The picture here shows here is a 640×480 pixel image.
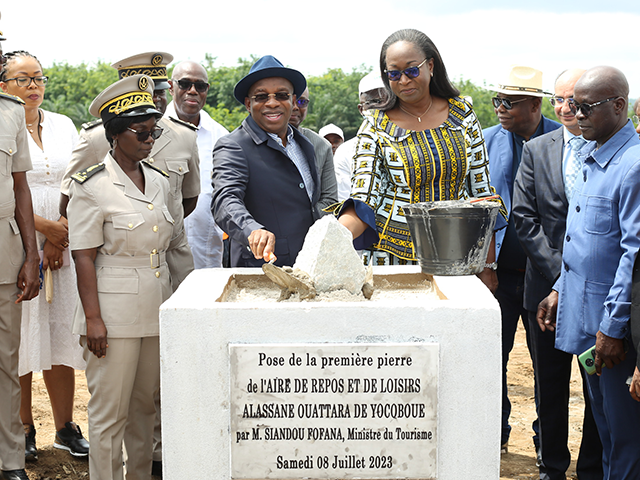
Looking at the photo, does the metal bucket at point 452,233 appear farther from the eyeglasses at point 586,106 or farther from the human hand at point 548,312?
the human hand at point 548,312

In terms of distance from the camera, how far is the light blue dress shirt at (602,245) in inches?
109

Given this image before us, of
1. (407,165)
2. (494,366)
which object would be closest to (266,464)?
(494,366)

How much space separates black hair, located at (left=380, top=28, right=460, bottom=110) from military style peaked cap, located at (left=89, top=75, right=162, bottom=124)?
1.06 m

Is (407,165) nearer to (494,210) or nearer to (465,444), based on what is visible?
(494,210)

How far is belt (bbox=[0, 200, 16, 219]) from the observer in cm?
341

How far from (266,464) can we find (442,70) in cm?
189

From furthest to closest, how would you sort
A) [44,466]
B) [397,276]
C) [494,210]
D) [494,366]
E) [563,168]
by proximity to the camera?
[44,466]
[563,168]
[397,276]
[494,210]
[494,366]

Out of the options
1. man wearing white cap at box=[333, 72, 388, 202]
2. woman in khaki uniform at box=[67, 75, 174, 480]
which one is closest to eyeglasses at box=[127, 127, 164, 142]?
woman in khaki uniform at box=[67, 75, 174, 480]

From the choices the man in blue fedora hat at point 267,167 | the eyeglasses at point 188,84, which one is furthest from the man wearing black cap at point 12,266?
the eyeglasses at point 188,84

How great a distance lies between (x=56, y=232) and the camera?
3855 millimetres

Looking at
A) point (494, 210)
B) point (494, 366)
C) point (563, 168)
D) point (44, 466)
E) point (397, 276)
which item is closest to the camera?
point (494, 366)

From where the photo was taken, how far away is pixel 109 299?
10.1ft

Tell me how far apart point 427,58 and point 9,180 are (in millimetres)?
2112

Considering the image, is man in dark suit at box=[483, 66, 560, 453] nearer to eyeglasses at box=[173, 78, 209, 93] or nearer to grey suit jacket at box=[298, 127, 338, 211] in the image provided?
grey suit jacket at box=[298, 127, 338, 211]
